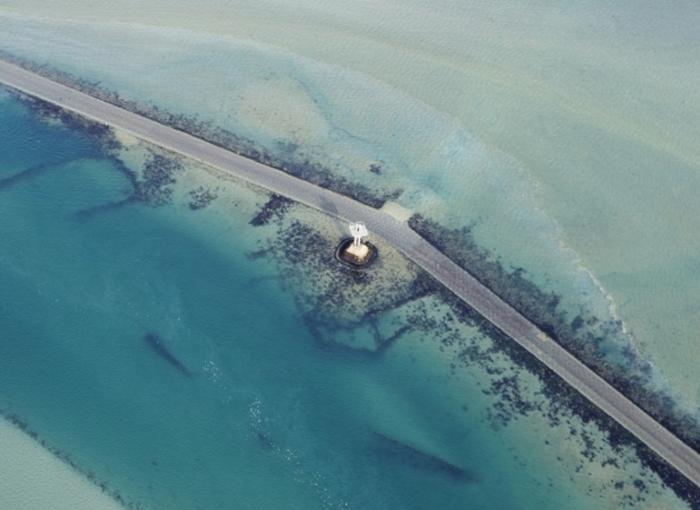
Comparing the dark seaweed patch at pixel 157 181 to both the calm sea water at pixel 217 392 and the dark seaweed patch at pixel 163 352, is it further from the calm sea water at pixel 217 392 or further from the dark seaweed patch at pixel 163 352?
the dark seaweed patch at pixel 163 352

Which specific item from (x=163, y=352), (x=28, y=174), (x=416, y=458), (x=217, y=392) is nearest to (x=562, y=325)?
(x=416, y=458)

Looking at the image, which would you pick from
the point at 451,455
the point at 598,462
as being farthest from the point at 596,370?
the point at 451,455

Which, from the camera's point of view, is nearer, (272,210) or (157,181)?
(272,210)

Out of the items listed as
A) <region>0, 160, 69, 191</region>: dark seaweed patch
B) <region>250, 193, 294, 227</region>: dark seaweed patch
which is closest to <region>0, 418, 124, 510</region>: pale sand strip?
<region>250, 193, 294, 227</region>: dark seaweed patch

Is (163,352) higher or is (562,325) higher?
(562,325)

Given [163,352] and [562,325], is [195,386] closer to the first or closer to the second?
[163,352]

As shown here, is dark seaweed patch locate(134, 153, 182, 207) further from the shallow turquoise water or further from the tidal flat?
the shallow turquoise water

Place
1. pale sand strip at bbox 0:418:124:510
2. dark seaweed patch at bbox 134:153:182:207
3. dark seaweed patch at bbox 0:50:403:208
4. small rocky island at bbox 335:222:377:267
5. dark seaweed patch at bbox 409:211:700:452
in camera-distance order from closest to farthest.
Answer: pale sand strip at bbox 0:418:124:510, dark seaweed patch at bbox 409:211:700:452, small rocky island at bbox 335:222:377:267, dark seaweed patch at bbox 0:50:403:208, dark seaweed patch at bbox 134:153:182:207
